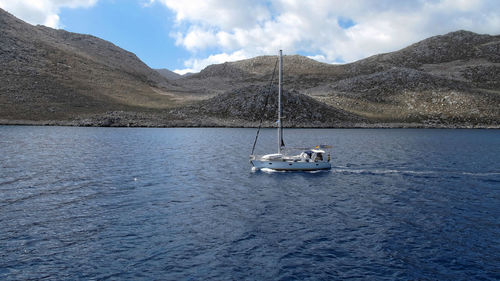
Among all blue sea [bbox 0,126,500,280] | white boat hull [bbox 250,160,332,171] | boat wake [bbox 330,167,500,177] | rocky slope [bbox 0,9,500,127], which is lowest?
blue sea [bbox 0,126,500,280]

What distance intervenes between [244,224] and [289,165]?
767 inches

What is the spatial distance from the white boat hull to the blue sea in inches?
42.9

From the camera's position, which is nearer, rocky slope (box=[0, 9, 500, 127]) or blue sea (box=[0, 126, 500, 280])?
blue sea (box=[0, 126, 500, 280])

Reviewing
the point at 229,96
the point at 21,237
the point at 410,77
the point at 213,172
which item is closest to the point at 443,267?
the point at 21,237

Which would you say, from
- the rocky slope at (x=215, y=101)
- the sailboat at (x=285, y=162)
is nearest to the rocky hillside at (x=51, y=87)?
the rocky slope at (x=215, y=101)

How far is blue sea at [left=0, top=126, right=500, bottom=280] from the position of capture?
15850 millimetres

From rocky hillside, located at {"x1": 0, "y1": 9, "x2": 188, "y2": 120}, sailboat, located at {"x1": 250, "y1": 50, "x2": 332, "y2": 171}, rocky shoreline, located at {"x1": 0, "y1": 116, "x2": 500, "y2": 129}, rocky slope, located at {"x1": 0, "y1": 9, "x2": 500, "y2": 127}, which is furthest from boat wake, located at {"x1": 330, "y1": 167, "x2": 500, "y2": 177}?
rocky hillside, located at {"x1": 0, "y1": 9, "x2": 188, "y2": 120}

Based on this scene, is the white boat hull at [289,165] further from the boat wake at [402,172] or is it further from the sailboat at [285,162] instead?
the boat wake at [402,172]

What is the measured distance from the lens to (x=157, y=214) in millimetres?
23609

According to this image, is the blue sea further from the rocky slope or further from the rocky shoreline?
the rocky slope

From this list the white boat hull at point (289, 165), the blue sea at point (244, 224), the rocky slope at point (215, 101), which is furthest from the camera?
the rocky slope at point (215, 101)

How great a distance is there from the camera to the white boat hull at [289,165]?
1592 inches

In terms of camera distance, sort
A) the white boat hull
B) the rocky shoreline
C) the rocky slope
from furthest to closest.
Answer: the rocky slope < the rocky shoreline < the white boat hull

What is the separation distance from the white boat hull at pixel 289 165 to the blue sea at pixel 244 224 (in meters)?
1.09
